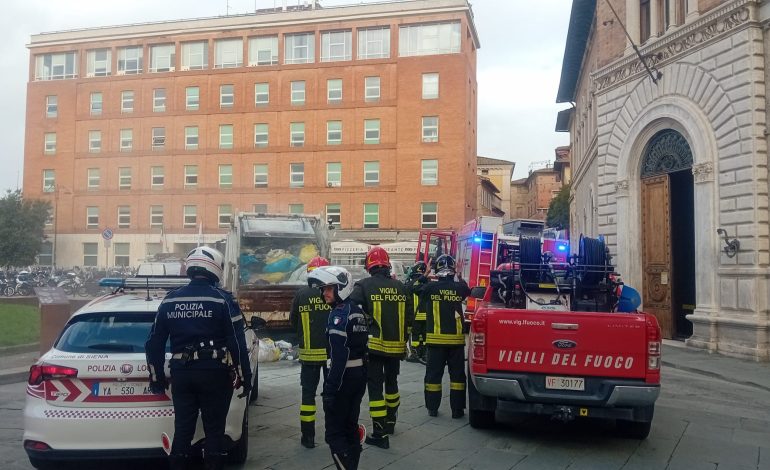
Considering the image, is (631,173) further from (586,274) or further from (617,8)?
(586,274)

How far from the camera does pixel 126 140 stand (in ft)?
166

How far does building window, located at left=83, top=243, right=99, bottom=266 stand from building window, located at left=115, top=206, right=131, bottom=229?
7.95ft

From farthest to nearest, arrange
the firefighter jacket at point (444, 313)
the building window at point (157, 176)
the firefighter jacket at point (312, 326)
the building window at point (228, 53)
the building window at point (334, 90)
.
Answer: the building window at point (157, 176)
the building window at point (228, 53)
the building window at point (334, 90)
the firefighter jacket at point (444, 313)
the firefighter jacket at point (312, 326)

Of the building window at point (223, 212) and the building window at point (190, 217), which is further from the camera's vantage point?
the building window at point (190, 217)

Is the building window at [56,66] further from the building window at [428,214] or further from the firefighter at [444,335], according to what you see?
the firefighter at [444,335]

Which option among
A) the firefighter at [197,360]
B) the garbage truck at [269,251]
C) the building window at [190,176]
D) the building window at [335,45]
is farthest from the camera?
the building window at [190,176]

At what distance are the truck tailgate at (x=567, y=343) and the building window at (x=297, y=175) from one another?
4134 centimetres

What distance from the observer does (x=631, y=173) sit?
18.7m

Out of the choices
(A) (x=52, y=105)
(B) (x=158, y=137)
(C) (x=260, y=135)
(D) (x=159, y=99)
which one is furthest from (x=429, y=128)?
(A) (x=52, y=105)

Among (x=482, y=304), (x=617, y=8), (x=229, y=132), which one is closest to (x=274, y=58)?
(x=229, y=132)

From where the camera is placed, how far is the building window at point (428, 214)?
45.0 meters

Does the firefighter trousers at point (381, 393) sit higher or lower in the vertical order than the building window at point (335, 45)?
lower

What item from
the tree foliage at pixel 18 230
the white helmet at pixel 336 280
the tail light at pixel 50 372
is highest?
the tree foliage at pixel 18 230

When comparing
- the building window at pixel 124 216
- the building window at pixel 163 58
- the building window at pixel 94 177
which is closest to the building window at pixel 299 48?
the building window at pixel 163 58
